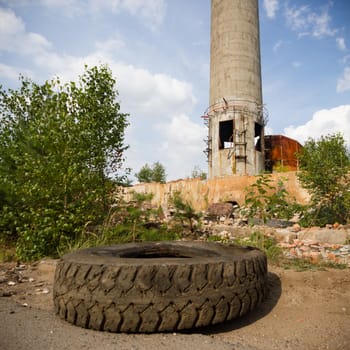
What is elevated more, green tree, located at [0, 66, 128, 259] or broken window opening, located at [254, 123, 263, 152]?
broken window opening, located at [254, 123, 263, 152]

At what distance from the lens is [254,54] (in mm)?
16531

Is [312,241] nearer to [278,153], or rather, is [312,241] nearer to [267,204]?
[267,204]

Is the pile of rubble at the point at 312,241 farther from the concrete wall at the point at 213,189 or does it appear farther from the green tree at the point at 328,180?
the concrete wall at the point at 213,189

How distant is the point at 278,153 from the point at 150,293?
18307 mm

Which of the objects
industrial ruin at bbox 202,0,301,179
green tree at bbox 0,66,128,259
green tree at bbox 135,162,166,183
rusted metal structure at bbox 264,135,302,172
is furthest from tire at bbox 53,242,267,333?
green tree at bbox 135,162,166,183

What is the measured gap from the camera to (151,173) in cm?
3369

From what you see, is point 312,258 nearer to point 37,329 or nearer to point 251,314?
point 251,314

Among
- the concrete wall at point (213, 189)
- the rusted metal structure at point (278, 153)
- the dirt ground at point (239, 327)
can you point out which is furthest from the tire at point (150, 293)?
the rusted metal structure at point (278, 153)

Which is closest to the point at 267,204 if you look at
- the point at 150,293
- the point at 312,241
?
the point at 312,241

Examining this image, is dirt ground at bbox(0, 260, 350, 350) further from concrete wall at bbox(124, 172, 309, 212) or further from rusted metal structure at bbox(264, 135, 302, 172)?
rusted metal structure at bbox(264, 135, 302, 172)

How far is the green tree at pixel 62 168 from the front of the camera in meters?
3.85

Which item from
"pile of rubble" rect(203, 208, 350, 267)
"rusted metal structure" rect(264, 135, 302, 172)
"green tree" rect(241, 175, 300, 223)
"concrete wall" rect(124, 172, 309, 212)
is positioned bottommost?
"pile of rubble" rect(203, 208, 350, 267)

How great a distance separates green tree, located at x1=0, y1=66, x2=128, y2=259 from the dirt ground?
1.37 m

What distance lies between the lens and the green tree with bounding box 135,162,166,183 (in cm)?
3261
